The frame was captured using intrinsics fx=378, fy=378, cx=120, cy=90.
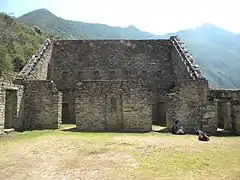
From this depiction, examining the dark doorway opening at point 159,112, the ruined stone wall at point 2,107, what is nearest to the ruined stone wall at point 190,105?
the dark doorway opening at point 159,112

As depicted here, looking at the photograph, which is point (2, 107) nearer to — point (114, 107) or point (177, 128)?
point (114, 107)

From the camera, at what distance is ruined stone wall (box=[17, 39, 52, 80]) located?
88.8ft

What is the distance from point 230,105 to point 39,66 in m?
14.5

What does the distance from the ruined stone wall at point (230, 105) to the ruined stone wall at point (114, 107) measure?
4569 mm

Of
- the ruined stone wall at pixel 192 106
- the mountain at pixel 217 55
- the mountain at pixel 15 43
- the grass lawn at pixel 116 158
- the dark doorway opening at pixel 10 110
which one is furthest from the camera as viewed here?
the mountain at pixel 217 55

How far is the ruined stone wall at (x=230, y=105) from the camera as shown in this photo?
23609 mm

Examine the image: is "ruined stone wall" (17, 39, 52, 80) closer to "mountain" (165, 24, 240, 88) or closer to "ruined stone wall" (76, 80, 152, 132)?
"ruined stone wall" (76, 80, 152, 132)

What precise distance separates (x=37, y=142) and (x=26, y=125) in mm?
6762

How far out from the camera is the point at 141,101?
2355cm

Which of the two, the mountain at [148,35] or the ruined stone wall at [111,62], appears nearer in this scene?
the ruined stone wall at [111,62]

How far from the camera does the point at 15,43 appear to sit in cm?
4416

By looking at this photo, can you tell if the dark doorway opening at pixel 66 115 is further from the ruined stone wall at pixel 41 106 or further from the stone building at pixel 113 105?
the ruined stone wall at pixel 41 106

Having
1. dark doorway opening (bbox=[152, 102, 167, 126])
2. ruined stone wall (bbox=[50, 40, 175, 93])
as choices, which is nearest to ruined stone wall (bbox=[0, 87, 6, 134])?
ruined stone wall (bbox=[50, 40, 175, 93])

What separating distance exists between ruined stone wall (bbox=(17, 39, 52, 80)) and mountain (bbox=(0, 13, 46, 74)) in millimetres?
8374
